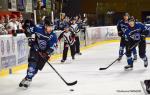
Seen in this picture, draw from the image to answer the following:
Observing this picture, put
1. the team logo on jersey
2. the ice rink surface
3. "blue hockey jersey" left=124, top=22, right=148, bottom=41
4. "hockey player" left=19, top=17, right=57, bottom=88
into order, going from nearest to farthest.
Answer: the ice rink surface → "hockey player" left=19, top=17, right=57, bottom=88 → the team logo on jersey → "blue hockey jersey" left=124, top=22, right=148, bottom=41

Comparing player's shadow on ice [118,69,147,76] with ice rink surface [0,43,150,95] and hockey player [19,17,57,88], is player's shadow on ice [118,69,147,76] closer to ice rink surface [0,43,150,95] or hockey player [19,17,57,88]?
ice rink surface [0,43,150,95]

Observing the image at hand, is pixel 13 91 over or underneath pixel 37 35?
underneath

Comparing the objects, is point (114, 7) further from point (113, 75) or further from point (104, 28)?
point (113, 75)

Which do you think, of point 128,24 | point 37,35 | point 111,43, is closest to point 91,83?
point 37,35

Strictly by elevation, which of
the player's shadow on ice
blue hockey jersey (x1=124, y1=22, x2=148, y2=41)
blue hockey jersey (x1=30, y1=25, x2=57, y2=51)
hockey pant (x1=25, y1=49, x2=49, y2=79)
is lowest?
the player's shadow on ice

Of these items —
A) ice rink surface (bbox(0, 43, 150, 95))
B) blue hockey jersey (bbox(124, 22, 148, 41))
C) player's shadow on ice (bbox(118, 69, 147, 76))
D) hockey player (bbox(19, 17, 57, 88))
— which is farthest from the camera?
blue hockey jersey (bbox(124, 22, 148, 41))

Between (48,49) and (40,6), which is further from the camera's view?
(40,6)

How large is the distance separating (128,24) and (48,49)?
304 cm

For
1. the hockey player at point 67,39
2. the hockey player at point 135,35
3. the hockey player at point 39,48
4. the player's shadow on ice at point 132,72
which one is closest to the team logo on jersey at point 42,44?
the hockey player at point 39,48

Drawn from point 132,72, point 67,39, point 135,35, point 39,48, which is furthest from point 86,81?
point 67,39

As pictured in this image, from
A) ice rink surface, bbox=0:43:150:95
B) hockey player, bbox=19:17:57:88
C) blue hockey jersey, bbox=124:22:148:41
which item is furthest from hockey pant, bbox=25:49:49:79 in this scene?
blue hockey jersey, bbox=124:22:148:41

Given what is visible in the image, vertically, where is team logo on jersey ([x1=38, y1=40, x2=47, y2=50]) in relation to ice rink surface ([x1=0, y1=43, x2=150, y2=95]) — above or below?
above

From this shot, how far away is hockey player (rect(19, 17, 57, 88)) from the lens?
778cm

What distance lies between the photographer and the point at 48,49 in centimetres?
782
